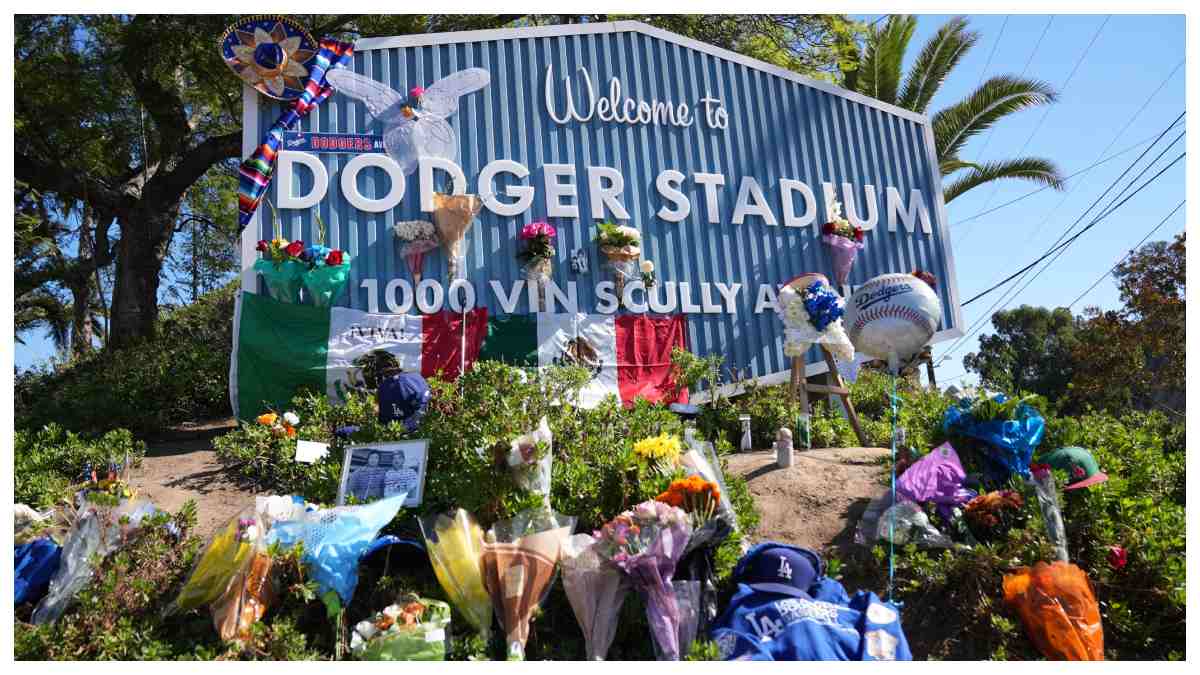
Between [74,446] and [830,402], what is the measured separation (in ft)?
24.9

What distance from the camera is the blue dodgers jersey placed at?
436cm

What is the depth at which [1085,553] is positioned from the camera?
567 cm

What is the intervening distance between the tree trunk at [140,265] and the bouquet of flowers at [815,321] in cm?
1010

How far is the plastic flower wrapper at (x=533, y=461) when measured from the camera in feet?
18.0

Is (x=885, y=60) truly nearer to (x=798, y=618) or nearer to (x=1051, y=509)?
(x=1051, y=509)

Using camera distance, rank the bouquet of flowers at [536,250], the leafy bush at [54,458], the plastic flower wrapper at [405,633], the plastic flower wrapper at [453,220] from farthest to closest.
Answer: the bouquet of flowers at [536,250]
the plastic flower wrapper at [453,220]
the leafy bush at [54,458]
the plastic flower wrapper at [405,633]

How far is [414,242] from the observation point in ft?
33.0

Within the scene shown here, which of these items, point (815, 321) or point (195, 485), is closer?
point (195, 485)

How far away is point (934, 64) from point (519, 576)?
14.4 metres

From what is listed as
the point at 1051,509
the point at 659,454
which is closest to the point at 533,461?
the point at 659,454

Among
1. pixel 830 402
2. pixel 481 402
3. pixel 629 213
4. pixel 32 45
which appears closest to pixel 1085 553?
pixel 481 402

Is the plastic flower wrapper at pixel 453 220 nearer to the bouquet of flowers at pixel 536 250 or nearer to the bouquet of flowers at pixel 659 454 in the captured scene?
the bouquet of flowers at pixel 536 250

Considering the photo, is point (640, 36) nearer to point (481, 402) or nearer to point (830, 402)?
point (830, 402)

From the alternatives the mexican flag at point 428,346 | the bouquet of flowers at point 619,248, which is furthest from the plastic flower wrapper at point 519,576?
the bouquet of flowers at point 619,248
